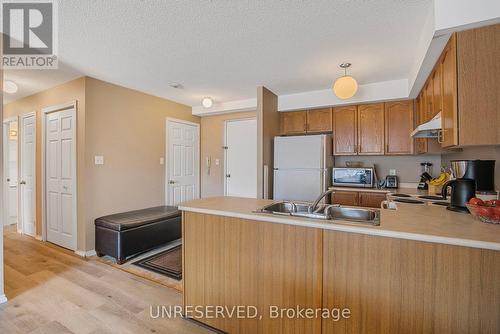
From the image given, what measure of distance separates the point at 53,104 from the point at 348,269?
4.29 m

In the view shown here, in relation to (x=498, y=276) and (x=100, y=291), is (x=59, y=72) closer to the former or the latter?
(x=100, y=291)

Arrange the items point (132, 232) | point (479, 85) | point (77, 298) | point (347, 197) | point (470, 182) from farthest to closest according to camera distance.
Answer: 1. point (347, 197)
2. point (132, 232)
3. point (77, 298)
4. point (470, 182)
5. point (479, 85)

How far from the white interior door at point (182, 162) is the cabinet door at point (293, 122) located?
192cm

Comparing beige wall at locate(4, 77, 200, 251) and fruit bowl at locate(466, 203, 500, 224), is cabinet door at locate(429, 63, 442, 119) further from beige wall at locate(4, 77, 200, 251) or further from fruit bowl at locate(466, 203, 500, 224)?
beige wall at locate(4, 77, 200, 251)

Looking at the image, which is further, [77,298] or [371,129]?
[371,129]

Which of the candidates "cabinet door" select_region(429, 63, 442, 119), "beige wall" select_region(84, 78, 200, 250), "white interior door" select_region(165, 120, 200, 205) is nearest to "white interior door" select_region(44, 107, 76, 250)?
"beige wall" select_region(84, 78, 200, 250)

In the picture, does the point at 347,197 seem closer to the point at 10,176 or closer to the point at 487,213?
the point at 487,213

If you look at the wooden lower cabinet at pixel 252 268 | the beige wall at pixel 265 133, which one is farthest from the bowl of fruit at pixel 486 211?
the beige wall at pixel 265 133

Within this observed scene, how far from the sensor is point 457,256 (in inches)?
42.6

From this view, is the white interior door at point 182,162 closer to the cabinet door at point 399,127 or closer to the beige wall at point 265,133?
the beige wall at point 265,133

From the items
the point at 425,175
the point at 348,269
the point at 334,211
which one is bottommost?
the point at 348,269

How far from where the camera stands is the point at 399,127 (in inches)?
135

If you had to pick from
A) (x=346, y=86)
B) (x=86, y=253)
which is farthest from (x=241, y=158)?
(x=86, y=253)

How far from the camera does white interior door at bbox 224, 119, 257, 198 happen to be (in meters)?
4.59
